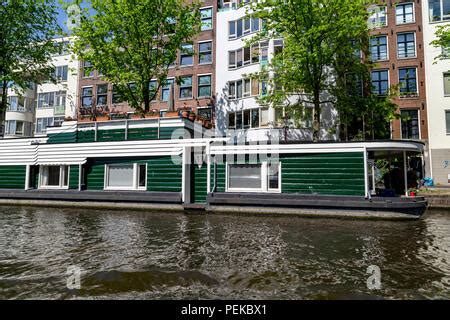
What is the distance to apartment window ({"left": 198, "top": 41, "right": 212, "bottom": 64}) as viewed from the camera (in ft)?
102

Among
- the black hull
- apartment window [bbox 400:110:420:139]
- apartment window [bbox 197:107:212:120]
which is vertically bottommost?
the black hull

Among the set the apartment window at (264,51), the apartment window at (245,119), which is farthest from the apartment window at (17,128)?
the apartment window at (264,51)

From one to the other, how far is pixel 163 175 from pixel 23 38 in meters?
16.5

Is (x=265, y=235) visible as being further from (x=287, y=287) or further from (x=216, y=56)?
(x=216, y=56)

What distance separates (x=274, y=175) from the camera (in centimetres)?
1328

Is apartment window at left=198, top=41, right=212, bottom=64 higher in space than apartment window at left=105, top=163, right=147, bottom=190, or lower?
higher

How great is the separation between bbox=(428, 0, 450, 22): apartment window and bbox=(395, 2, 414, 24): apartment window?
4.84 feet

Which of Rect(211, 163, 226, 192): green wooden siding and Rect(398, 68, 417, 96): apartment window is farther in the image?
Rect(398, 68, 417, 96): apartment window

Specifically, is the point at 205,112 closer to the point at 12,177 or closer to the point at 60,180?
the point at 60,180

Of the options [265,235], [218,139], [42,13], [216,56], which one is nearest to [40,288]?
[265,235]

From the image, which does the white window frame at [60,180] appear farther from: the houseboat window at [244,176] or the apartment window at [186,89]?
the apartment window at [186,89]

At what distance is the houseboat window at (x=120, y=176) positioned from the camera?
15.2 metres

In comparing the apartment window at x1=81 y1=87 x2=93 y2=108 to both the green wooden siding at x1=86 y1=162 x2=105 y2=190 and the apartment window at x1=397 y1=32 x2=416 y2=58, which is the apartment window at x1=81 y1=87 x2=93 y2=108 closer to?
the green wooden siding at x1=86 y1=162 x2=105 y2=190

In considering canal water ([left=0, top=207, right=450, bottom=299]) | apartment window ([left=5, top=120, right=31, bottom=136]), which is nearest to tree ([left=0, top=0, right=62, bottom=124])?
canal water ([left=0, top=207, right=450, bottom=299])
